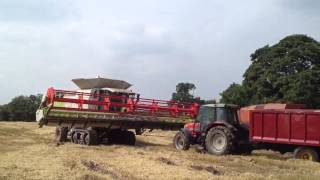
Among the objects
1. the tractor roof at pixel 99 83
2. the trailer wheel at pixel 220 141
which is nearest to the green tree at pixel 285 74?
the tractor roof at pixel 99 83

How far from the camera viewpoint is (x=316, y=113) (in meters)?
18.2

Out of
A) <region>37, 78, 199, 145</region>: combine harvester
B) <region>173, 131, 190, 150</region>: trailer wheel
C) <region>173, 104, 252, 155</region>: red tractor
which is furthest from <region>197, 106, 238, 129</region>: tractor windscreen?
<region>37, 78, 199, 145</region>: combine harvester

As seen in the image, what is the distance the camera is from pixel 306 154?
723 inches

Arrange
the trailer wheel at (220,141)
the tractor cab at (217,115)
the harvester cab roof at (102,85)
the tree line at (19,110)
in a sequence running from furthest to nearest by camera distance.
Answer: the tree line at (19,110) < the harvester cab roof at (102,85) < the tractor cab at (217,115) < the trailer wheel at (220,141)

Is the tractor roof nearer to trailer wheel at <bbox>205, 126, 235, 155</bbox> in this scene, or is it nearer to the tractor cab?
the tractor cab

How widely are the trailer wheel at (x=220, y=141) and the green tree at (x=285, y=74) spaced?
2623cm

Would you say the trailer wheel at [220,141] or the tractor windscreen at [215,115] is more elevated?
the tractor windscreen at [215,115]

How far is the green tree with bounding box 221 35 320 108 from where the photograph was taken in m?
46.0

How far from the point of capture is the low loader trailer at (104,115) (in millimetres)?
23438

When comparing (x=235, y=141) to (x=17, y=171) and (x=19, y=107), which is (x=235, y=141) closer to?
(x=17, y=171)

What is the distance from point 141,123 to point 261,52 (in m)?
29.7

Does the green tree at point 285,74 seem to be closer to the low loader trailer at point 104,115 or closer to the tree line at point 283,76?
the tree line at point 283,76

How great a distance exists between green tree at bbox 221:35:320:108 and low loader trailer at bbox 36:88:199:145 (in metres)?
20.8

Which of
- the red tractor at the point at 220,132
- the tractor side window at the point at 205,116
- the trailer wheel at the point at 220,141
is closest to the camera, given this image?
the trailer wheel at the point at 220,141
